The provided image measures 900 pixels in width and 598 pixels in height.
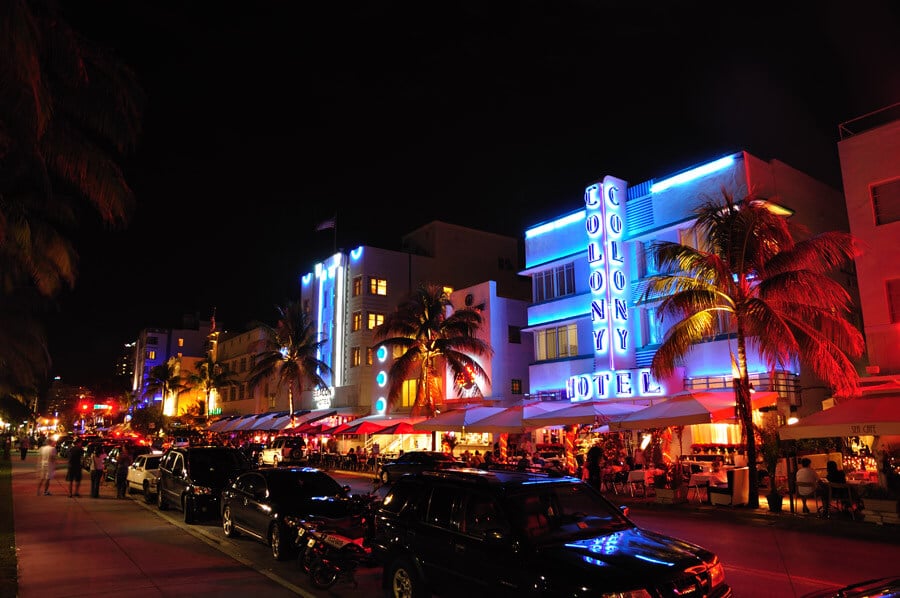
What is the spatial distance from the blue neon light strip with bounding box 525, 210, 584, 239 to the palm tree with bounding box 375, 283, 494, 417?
5061mm

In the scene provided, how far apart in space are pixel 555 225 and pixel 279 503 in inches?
937

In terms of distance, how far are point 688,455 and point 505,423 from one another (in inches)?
308

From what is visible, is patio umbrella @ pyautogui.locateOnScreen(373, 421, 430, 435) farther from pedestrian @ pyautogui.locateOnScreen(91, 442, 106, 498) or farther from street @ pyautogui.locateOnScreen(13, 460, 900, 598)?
street @ pyautogui.locateOnScreen(13, 460, 900, 598)

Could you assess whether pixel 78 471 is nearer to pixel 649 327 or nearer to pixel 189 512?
pixel 189 512

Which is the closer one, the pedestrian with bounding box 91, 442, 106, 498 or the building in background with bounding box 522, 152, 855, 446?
the pedestrian with bounding box 91, 442, 106, 498

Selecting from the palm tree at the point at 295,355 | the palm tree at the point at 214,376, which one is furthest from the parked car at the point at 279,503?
the palm tree at the point at 214,376

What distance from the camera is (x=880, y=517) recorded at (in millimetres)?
14484

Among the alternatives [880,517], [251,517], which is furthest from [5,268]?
[880,517]

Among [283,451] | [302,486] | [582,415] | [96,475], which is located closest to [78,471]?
[96,475]

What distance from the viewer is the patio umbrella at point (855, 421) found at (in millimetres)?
14086

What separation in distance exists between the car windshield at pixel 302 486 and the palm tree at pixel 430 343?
64.7 feet

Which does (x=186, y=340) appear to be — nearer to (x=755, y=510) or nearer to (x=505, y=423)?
(x=505, y=423)

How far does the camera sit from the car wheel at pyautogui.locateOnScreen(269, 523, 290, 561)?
429 inches

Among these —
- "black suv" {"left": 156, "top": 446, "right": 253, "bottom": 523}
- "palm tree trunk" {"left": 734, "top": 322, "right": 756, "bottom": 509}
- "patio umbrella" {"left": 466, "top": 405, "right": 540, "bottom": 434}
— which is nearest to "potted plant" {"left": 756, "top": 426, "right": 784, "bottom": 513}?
"palm tree trunk" {"left": 734, "top": 322, "right": 756, "bottom": 509}
